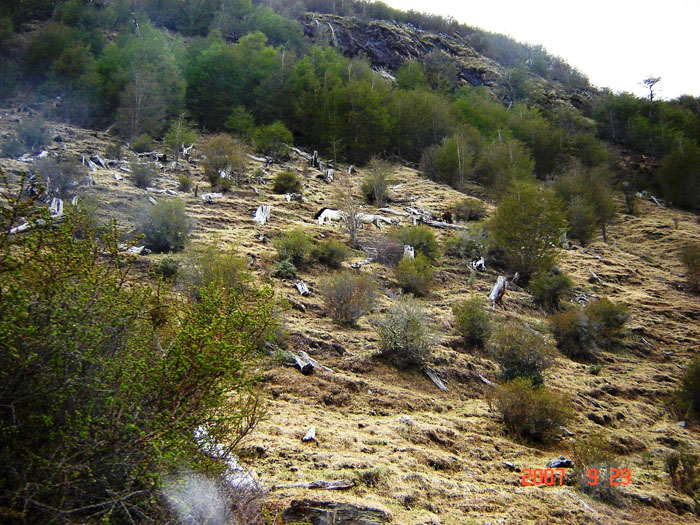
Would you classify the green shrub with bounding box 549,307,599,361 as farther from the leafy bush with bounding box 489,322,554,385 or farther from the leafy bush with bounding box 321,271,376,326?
the leafy bush with bounding box 321,271,376,326

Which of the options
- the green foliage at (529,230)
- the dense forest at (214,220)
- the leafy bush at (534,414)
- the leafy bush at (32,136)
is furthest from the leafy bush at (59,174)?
the green foliage at (529,230)

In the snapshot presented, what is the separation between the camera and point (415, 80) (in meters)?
47.5

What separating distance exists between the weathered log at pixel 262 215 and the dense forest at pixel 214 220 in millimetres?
1880

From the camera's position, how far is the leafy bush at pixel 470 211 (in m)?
23.3

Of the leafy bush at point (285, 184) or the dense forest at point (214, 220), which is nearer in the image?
the dense forest at point (214, 220)

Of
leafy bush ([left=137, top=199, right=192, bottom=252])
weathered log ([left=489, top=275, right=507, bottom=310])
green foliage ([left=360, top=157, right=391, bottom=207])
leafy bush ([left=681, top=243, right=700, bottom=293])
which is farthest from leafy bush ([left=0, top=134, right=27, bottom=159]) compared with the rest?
leafy bush ([left=681, top=243, right=700, bottom=293])

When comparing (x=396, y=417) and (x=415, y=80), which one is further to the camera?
(x=415, y=80)

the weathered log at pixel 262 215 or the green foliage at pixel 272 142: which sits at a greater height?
the green foliage at pixel 272 142

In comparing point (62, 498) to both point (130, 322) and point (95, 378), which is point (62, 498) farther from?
point (130, 322)

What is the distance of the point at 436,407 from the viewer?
23.5 feet

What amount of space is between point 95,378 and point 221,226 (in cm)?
1302

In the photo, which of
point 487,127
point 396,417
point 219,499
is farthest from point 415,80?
point 219,499

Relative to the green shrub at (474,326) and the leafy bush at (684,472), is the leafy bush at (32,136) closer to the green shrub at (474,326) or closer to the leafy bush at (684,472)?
the green shrub at (474,326)

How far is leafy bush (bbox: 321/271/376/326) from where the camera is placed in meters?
9.78
